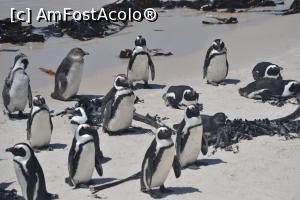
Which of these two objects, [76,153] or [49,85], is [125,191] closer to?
[76,153]

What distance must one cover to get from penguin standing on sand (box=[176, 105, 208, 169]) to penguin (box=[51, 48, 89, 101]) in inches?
143

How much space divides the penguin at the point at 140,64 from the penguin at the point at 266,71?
1.56m

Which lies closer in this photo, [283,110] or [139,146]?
[139,146]

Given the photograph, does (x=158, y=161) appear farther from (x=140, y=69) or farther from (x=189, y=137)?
(x=140, y=69)

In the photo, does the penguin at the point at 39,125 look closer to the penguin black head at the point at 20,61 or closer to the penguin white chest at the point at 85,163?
the penguin white chest at the point at 85,163

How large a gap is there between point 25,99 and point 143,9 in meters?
8.77

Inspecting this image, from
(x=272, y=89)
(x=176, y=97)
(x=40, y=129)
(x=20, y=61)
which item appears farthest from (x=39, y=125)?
(x=272, y=89)

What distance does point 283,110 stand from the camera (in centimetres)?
1041

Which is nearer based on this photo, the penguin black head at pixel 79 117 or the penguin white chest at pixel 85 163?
the penguin white chest at pixel 85 163

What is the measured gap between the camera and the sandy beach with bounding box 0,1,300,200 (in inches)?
307

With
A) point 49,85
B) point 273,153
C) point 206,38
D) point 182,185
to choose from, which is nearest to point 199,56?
point 206,38

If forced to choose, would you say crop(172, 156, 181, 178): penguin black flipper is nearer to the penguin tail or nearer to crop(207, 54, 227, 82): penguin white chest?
crop(207, 54, 227, 82): penguin white chest

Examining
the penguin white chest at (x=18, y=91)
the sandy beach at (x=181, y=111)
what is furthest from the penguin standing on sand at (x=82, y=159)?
the penguin white chest at (x=18, y=91)

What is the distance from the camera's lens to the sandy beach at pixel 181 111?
7.80 metres
